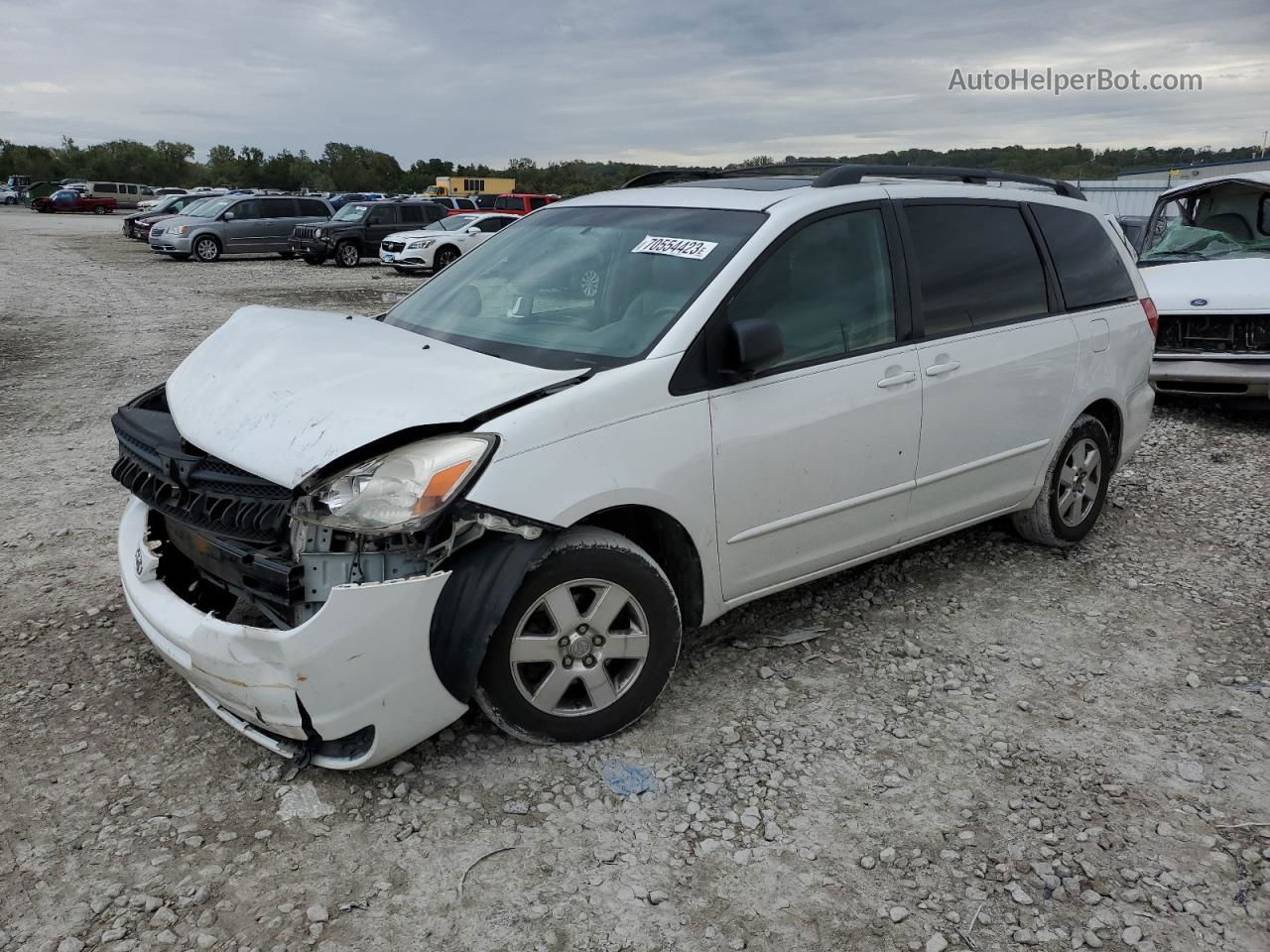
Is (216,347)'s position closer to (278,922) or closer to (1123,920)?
(278,922)

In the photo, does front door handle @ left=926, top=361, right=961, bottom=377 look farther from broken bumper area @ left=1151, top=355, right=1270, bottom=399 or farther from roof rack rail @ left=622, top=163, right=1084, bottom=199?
broken bumper area @ left=1151, top=355, right=1270, bottom=399

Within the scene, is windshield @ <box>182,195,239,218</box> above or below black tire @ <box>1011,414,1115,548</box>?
above

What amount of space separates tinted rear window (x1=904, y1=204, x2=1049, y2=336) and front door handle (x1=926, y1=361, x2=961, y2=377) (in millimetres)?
128

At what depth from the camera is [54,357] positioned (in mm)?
10500

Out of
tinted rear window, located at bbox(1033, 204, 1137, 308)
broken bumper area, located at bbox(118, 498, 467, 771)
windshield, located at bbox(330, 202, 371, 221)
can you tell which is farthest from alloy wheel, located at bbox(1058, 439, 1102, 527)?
windshield, located at bbox(330, 202, 371, 221)

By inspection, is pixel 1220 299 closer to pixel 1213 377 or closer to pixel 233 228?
pixel 1213 377

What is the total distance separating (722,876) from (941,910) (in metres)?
0.56

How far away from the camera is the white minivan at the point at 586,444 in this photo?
283 centimetres

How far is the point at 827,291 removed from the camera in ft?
A: 12.4

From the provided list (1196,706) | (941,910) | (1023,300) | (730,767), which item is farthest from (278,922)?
(1023,300)

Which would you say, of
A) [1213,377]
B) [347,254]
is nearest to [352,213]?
[347,254]

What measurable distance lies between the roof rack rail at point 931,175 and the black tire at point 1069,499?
3.93ft

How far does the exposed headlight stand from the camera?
2.77 metres

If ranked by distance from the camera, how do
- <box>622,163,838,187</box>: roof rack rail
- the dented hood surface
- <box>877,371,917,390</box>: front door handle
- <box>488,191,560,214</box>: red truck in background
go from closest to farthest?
the dented hood surface, <box>877,371,917,390</box>: front door handle, <box>622,163,838,187</box>: roof rack rail, <box>488,191,560,214</box>: red truck in background
